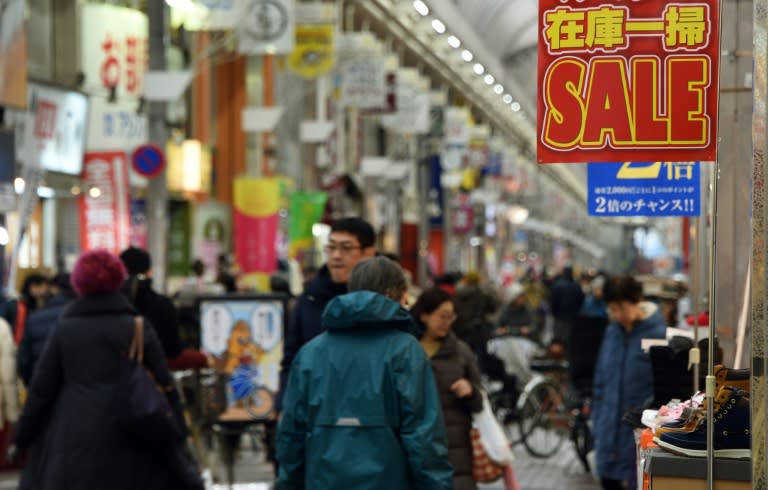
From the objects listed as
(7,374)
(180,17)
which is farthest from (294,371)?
(180,17)

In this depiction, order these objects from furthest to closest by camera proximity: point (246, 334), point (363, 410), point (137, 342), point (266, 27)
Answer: point (266, 27)
point (246, 334)
point (137, 342)
point (363, 410)

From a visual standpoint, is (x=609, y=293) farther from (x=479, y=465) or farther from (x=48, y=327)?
(x=48, y=327)

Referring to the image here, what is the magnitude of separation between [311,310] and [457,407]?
2.95 ft

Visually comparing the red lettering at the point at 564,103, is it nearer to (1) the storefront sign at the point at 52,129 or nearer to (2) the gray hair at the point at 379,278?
(2) the gray hair at the point at 379,278

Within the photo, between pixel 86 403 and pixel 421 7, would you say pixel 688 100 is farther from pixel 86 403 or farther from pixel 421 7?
pixel 421 7

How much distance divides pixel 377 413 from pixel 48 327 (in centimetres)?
609

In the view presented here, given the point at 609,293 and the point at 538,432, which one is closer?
the point at 609,293

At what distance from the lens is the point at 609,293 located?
9000 millimetres

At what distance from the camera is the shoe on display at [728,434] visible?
Answer: 432 centimetres

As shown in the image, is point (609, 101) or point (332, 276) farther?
point (332, 276)

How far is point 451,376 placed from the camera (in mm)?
7434

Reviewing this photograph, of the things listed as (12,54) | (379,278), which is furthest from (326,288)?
(12,54)

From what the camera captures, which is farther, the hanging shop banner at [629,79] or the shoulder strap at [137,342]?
the shoulder strap at [137,342]

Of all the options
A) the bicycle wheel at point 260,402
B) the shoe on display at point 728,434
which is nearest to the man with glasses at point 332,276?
the shoe on display at point 728,434
